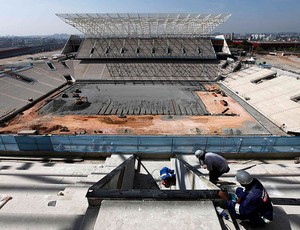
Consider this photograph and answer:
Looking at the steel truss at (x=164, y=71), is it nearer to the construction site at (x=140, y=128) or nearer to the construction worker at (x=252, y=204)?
the construction site at (x=140, y=128)

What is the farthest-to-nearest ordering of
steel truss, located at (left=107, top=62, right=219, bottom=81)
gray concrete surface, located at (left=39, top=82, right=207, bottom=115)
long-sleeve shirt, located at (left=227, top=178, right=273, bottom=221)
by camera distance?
steel truss, located at (left=107, top=62, right=219, bottom=81) → gray concrete surface, located at (left=39, top=82, right=207, bottom=115) → long-sleeve shirt, located at (left=227, top=178, right=273, bottom=221)

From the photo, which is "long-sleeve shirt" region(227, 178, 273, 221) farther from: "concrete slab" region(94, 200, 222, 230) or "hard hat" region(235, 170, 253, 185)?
"concrete slab" region(94, 200, 222, 230)

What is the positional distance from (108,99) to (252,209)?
2893cm

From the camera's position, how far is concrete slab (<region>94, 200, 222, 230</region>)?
137 inches

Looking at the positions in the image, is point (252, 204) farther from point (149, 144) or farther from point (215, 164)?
point (149, 144)

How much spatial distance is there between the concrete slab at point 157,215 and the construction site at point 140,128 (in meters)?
0.02

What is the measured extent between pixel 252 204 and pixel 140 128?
1850 centimetres

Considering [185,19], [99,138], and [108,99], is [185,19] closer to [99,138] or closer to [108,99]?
[108,99]

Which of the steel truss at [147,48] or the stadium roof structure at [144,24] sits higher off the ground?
the stadium roof structure at [144,24]

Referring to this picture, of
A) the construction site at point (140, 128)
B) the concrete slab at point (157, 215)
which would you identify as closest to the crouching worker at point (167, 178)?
the construction site at point (140, 128)

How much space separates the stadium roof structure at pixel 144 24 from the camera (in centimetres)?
4709

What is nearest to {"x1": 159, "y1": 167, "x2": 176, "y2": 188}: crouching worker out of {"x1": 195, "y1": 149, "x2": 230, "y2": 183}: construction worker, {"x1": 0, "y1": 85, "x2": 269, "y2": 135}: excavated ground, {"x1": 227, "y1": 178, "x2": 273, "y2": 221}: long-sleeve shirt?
{"x1": 195, "y1": 149, "x2": 230, "y2": 183}: construction worker

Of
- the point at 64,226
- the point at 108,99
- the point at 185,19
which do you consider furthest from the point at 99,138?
the point at 185,19

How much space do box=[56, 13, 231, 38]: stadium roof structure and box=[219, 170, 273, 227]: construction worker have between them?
49.4 m
